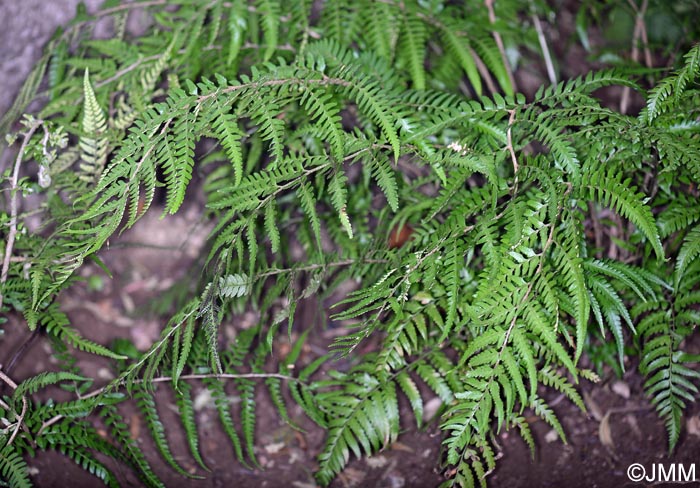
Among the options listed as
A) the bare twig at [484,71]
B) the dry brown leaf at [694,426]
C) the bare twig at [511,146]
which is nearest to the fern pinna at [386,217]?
the bare twig at [511,146]

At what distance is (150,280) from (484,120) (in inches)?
76.5

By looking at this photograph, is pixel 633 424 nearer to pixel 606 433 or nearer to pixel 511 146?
pixel 606 433

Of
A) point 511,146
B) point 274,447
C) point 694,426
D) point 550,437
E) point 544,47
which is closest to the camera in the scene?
point 511,146

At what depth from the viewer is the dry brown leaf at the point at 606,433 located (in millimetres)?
2066

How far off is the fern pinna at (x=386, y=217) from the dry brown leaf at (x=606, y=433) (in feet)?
0.94

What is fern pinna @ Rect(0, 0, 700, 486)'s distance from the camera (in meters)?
1.59

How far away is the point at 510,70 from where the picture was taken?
2346 millimetres

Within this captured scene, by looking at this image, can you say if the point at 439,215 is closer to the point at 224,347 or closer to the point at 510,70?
the point at 510,70

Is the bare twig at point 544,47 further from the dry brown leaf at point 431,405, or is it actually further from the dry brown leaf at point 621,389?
the dry brown leaf at point 431,405

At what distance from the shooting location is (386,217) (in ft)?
7.00

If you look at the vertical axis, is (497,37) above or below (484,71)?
above

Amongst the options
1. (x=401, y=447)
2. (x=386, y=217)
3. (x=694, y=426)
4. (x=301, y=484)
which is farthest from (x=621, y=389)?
(x=301, y=484)

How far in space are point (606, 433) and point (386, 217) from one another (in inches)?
41.3

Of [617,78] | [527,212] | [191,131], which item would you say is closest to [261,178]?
[191,131]
